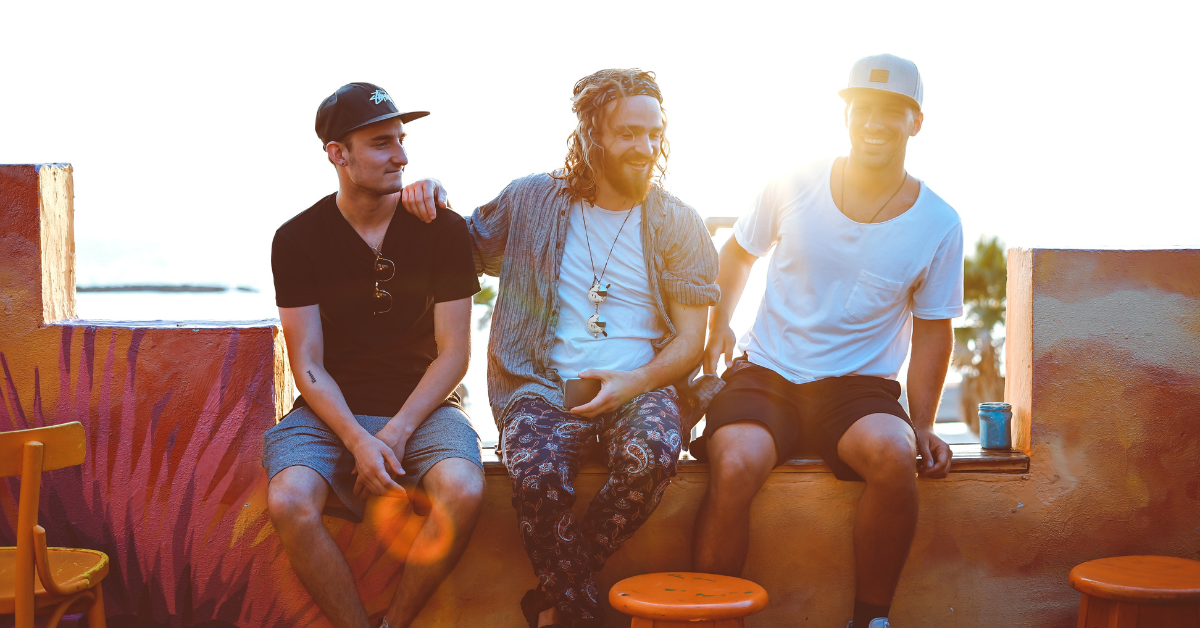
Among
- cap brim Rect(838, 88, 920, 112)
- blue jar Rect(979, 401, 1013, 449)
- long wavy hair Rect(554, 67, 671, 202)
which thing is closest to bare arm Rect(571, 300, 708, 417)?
long wavy hair Rect(554, 67, 671, 202)

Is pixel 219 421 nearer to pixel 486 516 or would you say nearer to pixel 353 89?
pixel 486 516

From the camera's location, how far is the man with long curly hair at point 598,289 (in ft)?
8.75

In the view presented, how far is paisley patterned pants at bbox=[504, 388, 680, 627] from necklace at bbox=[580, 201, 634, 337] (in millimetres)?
313

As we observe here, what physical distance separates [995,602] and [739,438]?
3.95 feet

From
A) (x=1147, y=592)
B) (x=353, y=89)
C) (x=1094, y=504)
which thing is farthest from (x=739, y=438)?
A: (x=353, y=89)

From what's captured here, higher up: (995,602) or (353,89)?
(353,89)

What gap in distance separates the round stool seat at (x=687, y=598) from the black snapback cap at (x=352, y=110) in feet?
5.10

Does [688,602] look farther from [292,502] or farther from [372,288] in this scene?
[372,288]

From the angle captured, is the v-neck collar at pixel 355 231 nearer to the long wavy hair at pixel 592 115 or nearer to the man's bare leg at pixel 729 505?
the long wavy hair at pixel 592 115

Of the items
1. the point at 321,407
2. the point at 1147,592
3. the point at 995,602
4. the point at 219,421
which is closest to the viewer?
the point at 1147,592

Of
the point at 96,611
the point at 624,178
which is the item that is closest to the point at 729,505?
the point at 624,178

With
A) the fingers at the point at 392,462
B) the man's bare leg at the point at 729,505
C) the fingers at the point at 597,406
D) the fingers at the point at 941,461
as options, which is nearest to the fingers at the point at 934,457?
the fingers at the point at 941,461

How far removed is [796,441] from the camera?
2887mm

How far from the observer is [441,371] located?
266 centimetres
